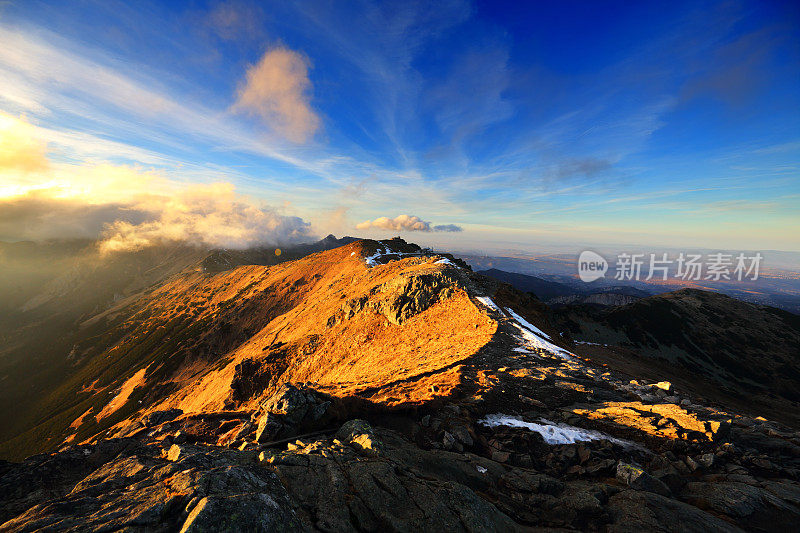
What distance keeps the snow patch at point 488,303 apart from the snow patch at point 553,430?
747 inches

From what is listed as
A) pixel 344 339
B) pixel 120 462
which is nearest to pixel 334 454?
pixel 120 462

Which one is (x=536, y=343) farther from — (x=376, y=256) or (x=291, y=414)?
(x=376, y=256)

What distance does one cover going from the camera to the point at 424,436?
602 inches

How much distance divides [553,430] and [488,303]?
2181cm

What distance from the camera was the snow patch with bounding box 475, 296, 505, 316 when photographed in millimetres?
35750

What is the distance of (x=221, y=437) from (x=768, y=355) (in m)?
181

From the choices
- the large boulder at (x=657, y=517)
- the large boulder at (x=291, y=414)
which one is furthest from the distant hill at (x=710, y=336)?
the large boulder at (x=291, y=414)

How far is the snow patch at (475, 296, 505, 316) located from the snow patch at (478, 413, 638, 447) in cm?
1896

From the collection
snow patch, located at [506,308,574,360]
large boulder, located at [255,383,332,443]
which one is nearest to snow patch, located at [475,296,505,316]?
snow patch, located at [506,308,574,360]

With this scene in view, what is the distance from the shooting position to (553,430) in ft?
52.3

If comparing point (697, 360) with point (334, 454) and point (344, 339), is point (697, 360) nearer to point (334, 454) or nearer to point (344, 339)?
point (344, 339)

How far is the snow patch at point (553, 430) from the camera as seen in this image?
15203 mm

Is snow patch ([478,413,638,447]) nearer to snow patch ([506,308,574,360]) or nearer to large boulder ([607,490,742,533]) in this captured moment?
large boulder ([607,490,742,533])

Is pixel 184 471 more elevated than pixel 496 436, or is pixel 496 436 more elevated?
pixel 184 471
